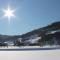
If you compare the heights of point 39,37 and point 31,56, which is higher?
point 39,37

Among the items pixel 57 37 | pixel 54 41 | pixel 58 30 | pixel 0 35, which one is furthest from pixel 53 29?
pixel 0 35

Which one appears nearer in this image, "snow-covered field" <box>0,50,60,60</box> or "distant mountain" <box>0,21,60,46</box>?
"snow-covered field" <box>0,50,60,60</box>

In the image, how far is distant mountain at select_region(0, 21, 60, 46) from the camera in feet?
47.6

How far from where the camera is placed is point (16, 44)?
14.4 metres

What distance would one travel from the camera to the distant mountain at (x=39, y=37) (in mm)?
14498

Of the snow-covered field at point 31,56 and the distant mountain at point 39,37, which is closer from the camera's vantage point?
the snow-covered field at point 31,56

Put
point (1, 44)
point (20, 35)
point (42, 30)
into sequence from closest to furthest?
point (1, 44) < point (20, 35) < point (42, 30)

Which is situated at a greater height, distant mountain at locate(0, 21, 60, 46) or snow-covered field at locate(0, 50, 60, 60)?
distant mountain at locate(0, 21, 60, 46)

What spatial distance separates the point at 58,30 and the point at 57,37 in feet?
4.38

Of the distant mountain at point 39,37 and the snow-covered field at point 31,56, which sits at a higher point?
the distant mountain at point 39,37

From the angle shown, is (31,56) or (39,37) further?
(39,37)

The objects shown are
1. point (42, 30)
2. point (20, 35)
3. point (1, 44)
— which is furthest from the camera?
point (42, 30)

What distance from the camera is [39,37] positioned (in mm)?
15898

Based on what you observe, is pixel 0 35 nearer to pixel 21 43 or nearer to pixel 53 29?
pixel 21 43
